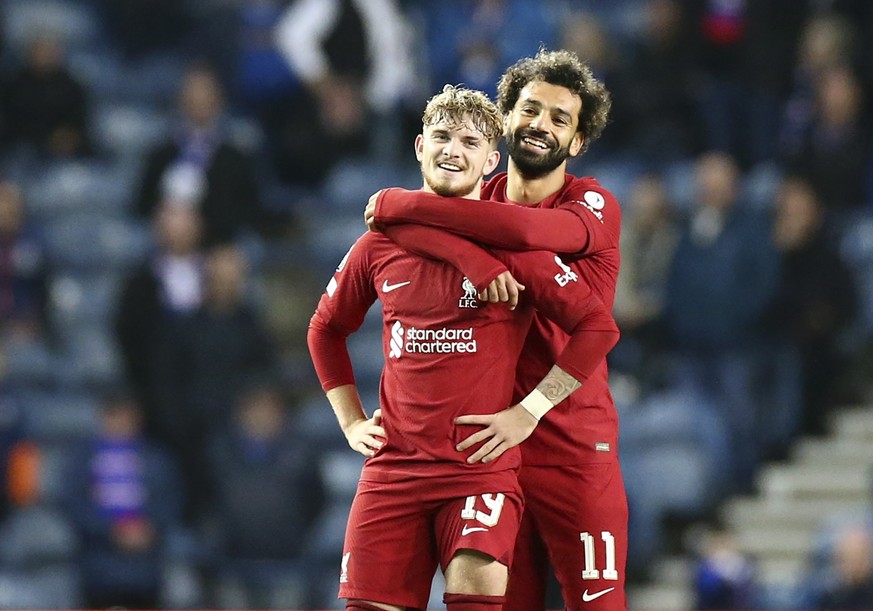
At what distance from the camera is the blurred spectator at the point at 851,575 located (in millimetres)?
7031

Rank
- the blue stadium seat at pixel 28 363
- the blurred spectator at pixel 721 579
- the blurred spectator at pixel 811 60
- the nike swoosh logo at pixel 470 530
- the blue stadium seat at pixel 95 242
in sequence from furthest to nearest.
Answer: the blue stadium seat at pixel 95 242, the blurred spectator at pixel 811 60, the blue stadium seat at pixel 28 363, the blurred spectator at pixel 721 579, the nike swoosh logo at pixel 470 530

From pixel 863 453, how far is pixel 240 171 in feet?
12.7

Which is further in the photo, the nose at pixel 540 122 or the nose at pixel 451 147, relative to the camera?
the nose at pixel 540 122

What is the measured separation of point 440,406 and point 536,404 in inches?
9.9

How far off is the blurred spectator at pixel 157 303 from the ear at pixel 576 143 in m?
4.57

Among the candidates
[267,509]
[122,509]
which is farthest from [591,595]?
[122,509]

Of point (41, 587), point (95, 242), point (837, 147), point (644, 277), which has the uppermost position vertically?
point (837, 147)

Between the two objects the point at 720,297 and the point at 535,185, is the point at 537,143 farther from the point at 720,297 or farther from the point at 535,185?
the point at 720,297

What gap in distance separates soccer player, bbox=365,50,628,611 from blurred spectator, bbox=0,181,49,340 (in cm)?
512

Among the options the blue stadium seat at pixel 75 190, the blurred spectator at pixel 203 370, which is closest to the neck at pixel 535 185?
the blurred spectator at pixel 203 370

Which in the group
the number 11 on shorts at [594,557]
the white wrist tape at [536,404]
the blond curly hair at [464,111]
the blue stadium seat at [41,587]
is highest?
the blond curly hair at [464,111]

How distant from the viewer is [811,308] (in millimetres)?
7863

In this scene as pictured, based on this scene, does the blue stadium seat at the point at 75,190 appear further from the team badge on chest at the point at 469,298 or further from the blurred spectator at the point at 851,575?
the team badge on chest at the point at 469,298

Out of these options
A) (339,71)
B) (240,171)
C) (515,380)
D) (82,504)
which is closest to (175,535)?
(82,504)
